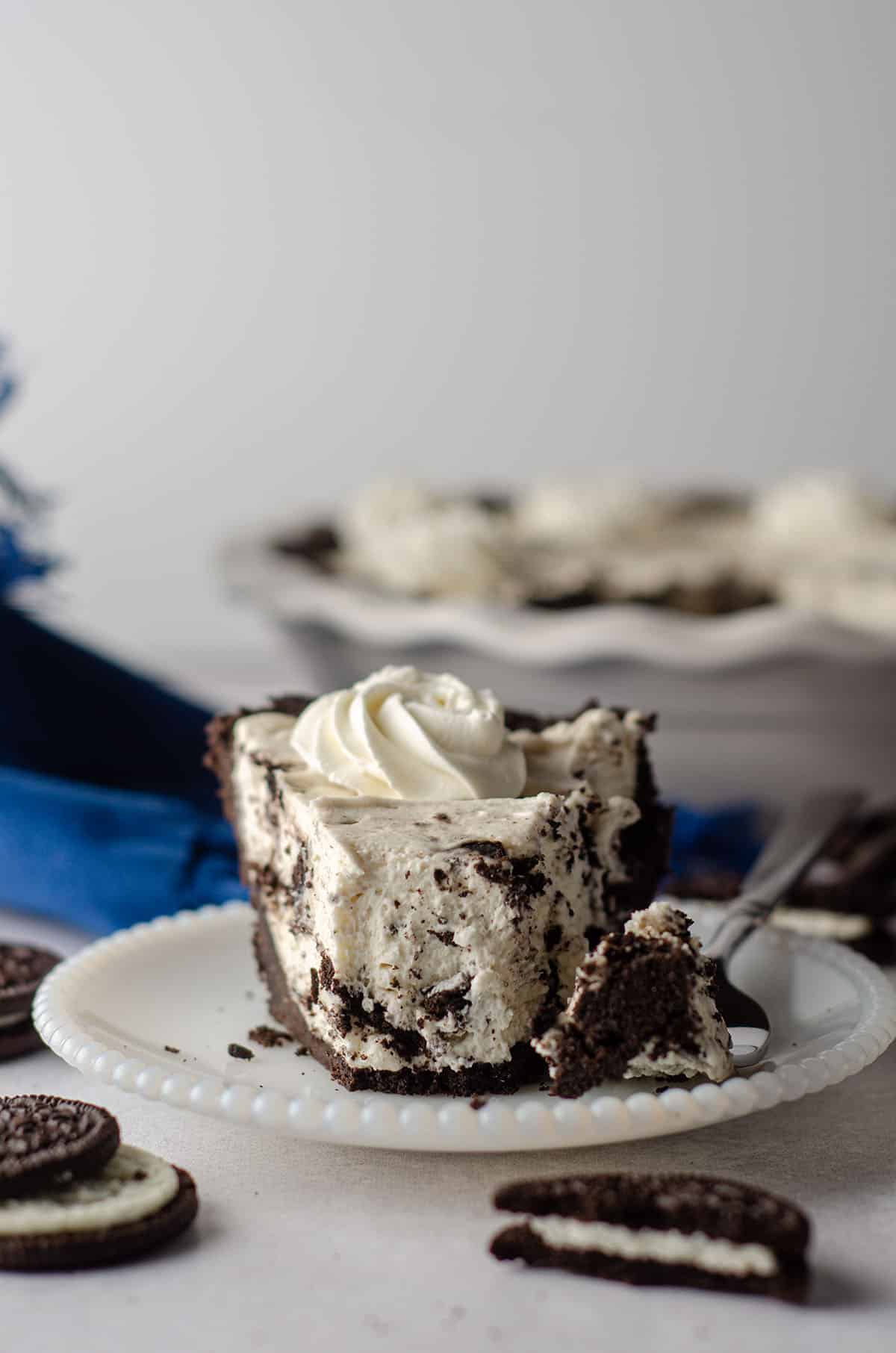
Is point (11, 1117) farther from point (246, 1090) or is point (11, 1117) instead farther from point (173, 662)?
point (173, 662)

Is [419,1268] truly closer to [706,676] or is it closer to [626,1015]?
[626,1015]

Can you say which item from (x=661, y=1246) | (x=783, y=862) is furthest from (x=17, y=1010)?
(x=783, y=862)

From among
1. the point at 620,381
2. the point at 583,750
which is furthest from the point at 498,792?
the point at 620,381

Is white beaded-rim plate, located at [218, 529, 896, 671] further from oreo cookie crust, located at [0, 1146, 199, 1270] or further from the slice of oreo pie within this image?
oreo cookie crust, located at [0, 1146, 199, 1270]

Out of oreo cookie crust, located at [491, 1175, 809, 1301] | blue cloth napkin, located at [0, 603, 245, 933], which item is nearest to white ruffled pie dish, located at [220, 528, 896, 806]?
blue cloth napkin, located at [0, 603, 245, 933]

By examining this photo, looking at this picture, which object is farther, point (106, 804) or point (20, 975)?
point (106, 804)

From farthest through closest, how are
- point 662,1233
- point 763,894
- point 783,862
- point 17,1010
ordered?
point 783,862
point 763,894
point 17,1010
point 662,1233

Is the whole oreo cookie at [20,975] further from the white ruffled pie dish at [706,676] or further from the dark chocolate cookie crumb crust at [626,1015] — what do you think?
the white ruffled pie dish at [706,676]

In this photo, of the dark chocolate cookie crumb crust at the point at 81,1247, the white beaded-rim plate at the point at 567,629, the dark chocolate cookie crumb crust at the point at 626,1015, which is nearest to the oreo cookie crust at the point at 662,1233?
the dark chocolate cookie crumb crust at the point at 626,1015
